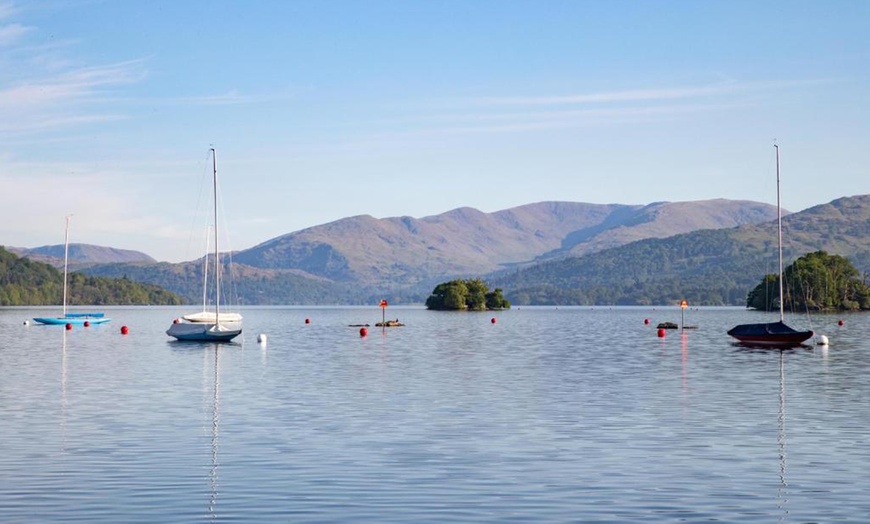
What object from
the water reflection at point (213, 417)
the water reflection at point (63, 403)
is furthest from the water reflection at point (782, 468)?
the water reflection at point (63, 403)

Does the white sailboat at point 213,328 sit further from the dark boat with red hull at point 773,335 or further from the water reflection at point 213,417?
the dark boat with red hull at point 773,335

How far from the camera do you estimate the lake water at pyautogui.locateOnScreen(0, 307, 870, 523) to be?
92.7 ft

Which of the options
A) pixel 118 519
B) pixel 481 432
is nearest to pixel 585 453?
pixel 481 432

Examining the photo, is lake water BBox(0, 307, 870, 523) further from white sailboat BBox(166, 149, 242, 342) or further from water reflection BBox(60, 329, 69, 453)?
white sailboat BBox(166, 149, 242, 342)

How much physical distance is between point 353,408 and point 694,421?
15.9 metres

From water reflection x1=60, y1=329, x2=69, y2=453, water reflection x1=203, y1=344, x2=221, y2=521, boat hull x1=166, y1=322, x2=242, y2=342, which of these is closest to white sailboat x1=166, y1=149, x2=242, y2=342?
boat hull x1=166, y1=322, x2=242, y2=342

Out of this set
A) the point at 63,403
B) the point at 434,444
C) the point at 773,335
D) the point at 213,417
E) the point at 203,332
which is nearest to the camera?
the point at 434,444

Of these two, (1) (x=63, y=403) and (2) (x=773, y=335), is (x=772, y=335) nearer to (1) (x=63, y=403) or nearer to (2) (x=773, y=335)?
(2) (x=773, y=335)

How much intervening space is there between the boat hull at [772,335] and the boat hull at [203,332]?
55.6 meters

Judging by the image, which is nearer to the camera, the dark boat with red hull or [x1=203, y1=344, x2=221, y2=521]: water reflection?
[x1=203, y1=344, x2=221, y2=521]: water reflection

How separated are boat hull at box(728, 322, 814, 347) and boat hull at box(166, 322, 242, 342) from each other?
5565 centimetres

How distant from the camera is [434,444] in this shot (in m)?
39.8

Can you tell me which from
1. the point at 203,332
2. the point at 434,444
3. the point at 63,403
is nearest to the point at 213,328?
the point at 203,332

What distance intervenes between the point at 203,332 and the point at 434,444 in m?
89.7
